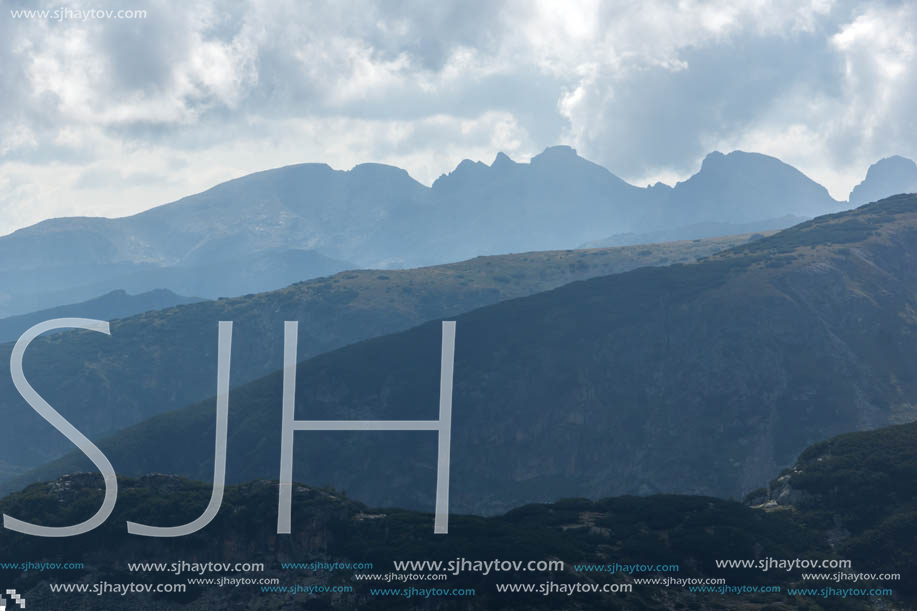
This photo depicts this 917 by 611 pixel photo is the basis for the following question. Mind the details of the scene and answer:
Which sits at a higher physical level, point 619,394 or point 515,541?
point 619,394

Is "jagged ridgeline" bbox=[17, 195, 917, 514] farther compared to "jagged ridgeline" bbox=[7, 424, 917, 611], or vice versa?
"jagged ridgeline" bbox=[17, 195, 917, 514]

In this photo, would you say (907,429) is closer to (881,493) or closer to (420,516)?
(881,493)

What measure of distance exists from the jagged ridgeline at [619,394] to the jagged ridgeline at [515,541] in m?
54.7

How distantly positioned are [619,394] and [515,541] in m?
97.3

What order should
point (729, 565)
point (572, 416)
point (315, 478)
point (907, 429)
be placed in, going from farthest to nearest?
1. point (572, 416)
2. point (315, 478)
3. point (907, 429)
4. point (729, 565)

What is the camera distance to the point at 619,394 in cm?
15825

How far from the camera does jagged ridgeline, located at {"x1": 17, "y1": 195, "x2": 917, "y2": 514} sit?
140 meters

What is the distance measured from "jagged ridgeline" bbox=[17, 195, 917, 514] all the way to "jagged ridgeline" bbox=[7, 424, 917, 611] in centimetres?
5471

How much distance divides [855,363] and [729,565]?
325 ft

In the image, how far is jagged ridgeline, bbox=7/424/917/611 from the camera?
58.1 metres

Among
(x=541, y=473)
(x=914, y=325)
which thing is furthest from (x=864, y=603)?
(x=914, y=325)

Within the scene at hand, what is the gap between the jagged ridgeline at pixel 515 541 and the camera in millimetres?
58125

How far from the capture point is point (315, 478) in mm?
141750

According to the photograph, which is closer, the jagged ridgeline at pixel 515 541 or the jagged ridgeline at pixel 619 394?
the jagged ridgeline at pixel 515 541
